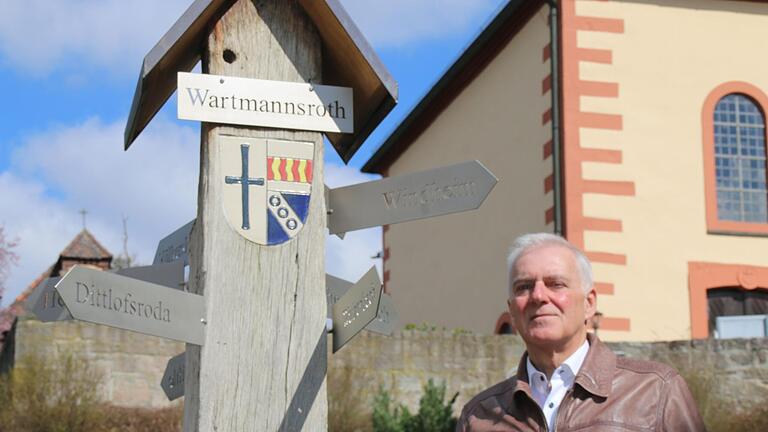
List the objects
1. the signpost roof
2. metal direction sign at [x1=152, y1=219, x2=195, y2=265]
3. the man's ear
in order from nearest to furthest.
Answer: the man's ear < the signpost roof < metal direction sign at [x1=152, y1=219, x2=195, y2=265]

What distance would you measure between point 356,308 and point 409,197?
0.46 meters

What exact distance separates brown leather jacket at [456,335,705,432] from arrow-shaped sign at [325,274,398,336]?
85 cm

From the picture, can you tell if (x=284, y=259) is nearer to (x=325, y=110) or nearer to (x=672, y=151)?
(x=325, y=110)

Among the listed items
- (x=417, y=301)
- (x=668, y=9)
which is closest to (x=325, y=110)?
(x=668, y=9)

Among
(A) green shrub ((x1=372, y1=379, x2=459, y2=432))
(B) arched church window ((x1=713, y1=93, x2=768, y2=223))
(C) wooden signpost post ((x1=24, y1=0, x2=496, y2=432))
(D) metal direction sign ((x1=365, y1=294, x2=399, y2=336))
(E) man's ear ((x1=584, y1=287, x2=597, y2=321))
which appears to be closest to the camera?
(E) man's ear ((x1=584, y1=287, x2=597, y2=321))

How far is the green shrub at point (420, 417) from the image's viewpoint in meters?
14.5

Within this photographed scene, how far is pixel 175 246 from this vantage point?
5.26m

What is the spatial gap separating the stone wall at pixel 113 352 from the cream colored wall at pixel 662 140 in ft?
19.2

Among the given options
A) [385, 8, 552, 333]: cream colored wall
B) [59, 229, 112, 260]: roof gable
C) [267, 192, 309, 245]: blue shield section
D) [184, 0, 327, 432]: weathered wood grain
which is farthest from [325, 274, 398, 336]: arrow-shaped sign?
[59, 229, 112, 260]: roof gable

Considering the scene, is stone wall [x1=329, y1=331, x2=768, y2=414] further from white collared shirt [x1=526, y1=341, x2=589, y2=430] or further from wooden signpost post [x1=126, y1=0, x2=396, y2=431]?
white collared shirt [x1=526, y1=341, x2=589, y2=430]

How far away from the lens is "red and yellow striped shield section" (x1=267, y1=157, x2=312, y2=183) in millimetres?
4609

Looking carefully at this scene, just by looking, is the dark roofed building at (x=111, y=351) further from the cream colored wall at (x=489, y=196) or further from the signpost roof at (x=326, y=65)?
the signpost roof at (x=326, y=65)

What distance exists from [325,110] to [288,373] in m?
1.00

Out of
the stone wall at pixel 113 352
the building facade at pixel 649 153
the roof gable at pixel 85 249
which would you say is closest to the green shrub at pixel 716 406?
the building facade at pixel 649 153
